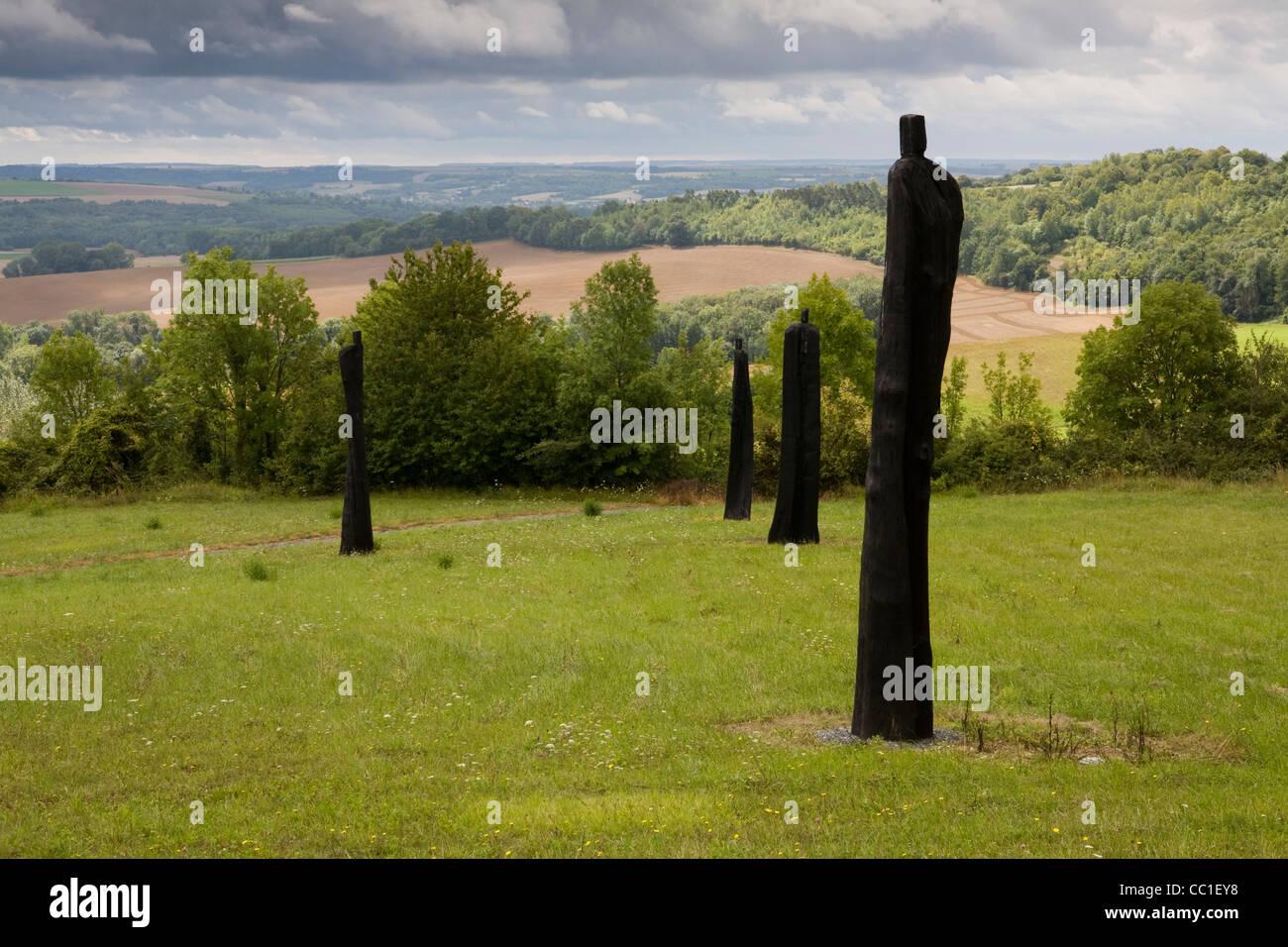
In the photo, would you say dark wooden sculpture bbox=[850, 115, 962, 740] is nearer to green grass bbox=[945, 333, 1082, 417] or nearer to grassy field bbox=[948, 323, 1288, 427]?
grassy field bbox=[948, 323, 1288, 427]

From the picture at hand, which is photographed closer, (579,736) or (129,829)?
(129,829)

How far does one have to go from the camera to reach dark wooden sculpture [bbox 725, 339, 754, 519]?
32500mm

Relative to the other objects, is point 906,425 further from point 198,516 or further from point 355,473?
point 198,516

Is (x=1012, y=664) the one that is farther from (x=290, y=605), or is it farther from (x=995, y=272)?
(x=995, y=272)

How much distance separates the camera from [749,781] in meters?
10.5

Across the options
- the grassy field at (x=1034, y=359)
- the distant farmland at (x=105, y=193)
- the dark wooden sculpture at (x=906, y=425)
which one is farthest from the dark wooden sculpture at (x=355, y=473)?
the distant farmland at (x=105, y=193)

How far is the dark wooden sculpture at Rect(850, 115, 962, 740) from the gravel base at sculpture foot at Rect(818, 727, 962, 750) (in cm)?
14

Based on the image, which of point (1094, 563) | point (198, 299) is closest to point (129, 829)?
point (1094, 563)

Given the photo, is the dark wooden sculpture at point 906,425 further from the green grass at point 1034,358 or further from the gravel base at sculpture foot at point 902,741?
the green grass at point 1034,358

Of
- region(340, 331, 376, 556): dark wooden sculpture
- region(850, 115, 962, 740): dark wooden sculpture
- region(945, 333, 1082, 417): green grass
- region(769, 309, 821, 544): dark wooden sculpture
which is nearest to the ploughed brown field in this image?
region(945, 333, 1082, 417): green grass

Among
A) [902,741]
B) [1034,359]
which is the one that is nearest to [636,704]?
[902,741]

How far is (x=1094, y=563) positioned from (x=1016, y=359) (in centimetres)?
6390

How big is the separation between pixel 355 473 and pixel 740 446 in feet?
38.7

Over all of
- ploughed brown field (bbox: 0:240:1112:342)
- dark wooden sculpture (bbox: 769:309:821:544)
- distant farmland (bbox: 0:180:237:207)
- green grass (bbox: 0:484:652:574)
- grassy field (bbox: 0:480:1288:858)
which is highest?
distant farmland (bbox: 0:180:237:207)
